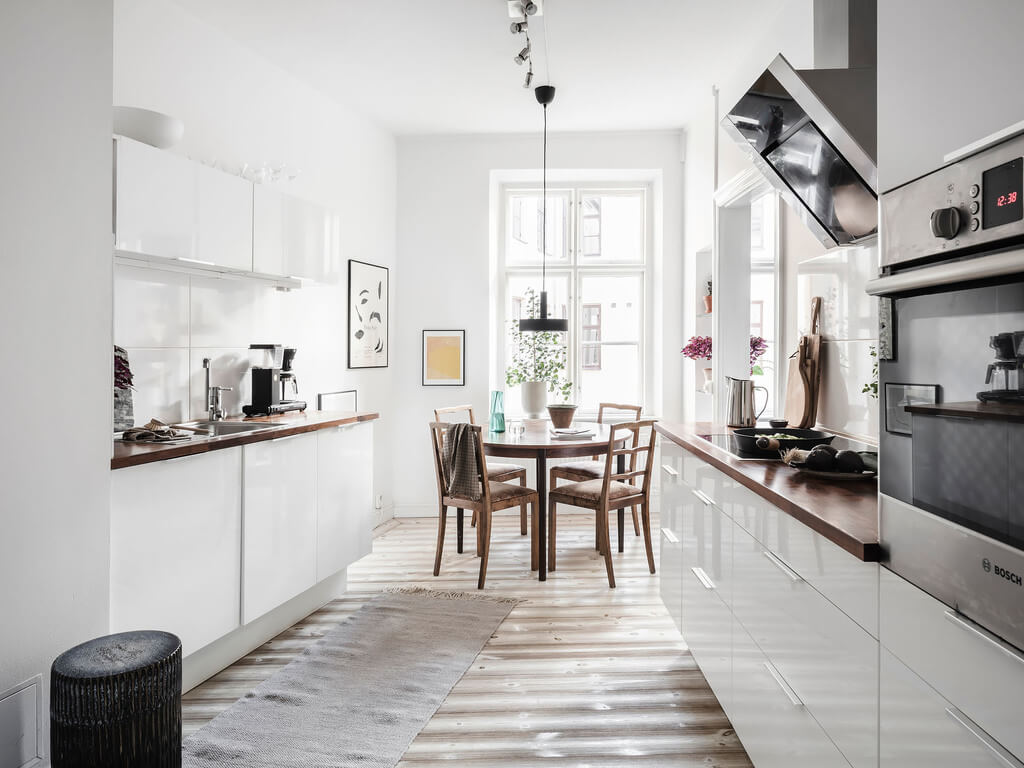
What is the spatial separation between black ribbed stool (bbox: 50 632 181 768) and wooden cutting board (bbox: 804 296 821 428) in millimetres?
2450

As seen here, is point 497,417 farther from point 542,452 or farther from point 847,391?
point 847,391

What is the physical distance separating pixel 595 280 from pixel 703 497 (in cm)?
345

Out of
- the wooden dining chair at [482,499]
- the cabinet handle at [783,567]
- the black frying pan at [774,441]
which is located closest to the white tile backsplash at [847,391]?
the black frying pan at [774,441]

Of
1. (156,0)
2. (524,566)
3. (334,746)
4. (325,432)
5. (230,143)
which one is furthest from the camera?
(524,566)

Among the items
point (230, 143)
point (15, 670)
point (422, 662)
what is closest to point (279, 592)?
point (422, 662)

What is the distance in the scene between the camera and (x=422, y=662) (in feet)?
9.08

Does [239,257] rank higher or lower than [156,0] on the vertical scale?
lower

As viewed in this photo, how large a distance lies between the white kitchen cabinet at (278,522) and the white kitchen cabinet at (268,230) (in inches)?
33.8

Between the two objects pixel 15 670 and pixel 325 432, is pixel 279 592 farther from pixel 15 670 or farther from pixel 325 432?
pixel 15 670

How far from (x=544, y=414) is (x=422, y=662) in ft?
9.56

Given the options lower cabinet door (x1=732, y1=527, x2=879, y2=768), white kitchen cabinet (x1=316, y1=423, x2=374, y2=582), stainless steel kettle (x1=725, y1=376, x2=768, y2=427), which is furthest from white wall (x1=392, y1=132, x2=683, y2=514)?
lower cabinet door (x1=732, y1=527, x2=879, y2=768)

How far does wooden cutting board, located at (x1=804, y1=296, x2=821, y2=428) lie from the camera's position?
9.09 ft

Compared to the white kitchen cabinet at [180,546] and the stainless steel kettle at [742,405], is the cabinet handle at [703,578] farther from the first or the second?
the white kitchen cabinet at [180,546]

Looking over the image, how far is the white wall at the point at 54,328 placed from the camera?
5.66 feet
